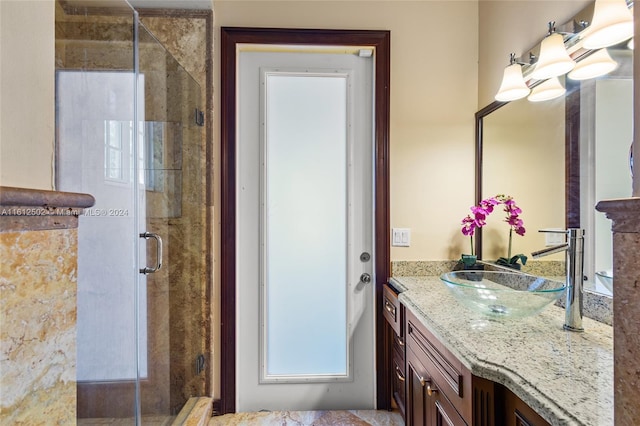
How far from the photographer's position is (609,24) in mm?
979

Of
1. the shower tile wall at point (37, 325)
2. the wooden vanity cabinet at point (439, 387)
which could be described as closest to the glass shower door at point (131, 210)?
the shower tile wall at point (37, 325)

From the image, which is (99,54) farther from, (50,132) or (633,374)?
(633,374)

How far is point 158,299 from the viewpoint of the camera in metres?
1.72

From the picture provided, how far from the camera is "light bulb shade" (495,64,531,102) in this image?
1.43m

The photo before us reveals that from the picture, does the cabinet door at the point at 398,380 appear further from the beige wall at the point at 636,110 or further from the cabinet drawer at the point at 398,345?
the beige wall at the point at 636,110

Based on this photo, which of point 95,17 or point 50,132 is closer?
point 50,132

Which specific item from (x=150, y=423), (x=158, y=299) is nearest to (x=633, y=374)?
(x=158, y=299)

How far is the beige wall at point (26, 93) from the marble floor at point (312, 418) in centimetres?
162

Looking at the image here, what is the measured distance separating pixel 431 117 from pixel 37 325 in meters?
1.96

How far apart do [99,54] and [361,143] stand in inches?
61.7

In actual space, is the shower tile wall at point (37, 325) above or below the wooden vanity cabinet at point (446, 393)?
above

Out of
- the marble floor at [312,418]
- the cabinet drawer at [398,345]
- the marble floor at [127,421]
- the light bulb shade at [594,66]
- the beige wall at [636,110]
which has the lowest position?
the marble floor at [312,418]

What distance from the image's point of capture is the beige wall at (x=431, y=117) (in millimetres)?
1840

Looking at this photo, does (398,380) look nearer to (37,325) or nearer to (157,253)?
(157,253)
